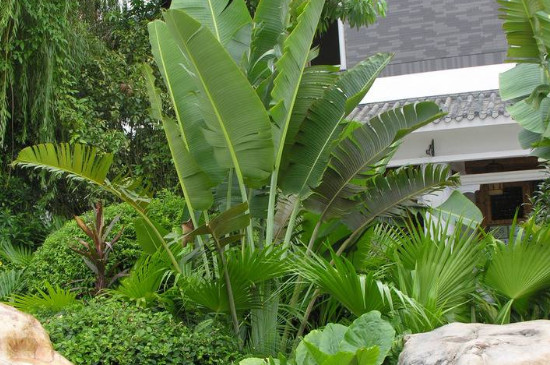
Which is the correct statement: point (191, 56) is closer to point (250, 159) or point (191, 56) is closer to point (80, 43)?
point (250, 159)

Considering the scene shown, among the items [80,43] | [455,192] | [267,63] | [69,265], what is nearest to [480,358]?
[455,192]

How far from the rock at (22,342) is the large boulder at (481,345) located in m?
2.13

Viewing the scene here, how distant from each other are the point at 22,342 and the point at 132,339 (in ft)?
8.49

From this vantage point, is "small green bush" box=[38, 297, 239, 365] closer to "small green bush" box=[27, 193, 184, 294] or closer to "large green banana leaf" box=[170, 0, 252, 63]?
"small green bush" box=[27, 193, 184, 294]

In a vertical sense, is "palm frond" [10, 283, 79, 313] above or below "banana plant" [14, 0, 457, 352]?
below

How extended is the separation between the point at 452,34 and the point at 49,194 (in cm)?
766

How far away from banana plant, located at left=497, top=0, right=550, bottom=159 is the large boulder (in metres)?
2.76

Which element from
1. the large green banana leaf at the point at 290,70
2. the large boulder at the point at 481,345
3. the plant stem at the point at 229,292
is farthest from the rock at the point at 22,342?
the large green banana leaf at the point at 290,70

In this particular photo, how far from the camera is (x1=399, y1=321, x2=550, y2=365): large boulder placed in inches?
183

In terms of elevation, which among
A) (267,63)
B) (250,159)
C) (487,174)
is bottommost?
(487,174)

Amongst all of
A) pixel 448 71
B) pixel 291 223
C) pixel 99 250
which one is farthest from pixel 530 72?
pixel 448 71

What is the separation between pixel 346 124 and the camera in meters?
7.98

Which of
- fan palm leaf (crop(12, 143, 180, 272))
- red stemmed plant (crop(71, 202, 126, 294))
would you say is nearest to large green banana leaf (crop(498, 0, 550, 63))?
fan palm leaf (crop(12, 143, 180, 272))

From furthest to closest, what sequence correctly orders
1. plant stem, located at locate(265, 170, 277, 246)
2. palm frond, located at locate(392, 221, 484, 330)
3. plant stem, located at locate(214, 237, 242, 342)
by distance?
plant stem, located at locate(265, 170, 277, 246), plant stem, located at locate(214, 237, 242, 342), palm frond, located at locate(392, 221, 484, 330)
